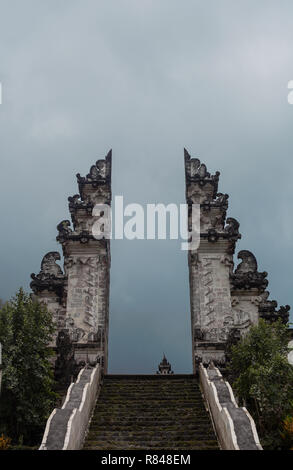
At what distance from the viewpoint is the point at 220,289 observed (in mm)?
22875

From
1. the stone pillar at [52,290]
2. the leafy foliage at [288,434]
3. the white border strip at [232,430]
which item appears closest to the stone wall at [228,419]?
the white border strip at [232,430]

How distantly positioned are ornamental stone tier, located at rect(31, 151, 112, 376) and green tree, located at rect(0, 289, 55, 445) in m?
5.19

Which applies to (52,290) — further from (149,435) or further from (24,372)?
(149,435)

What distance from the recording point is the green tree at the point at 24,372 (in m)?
13.7

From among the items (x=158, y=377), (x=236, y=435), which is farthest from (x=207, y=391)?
(x=236, y=435)

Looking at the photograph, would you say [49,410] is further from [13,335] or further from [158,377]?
[158,377]

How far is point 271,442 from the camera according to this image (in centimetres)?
1181

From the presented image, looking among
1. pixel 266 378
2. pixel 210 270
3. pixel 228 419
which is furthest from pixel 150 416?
pixel 210 270

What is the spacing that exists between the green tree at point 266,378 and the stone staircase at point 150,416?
1382 millimetres

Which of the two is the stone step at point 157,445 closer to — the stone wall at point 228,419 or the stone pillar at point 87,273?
the stone wall at point 228,419

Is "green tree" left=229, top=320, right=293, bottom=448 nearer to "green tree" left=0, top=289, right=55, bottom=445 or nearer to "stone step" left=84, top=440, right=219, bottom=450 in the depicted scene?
Result: "stone step" left=84, top=440, right=219, bottom=450

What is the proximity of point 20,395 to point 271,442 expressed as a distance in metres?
6.69
